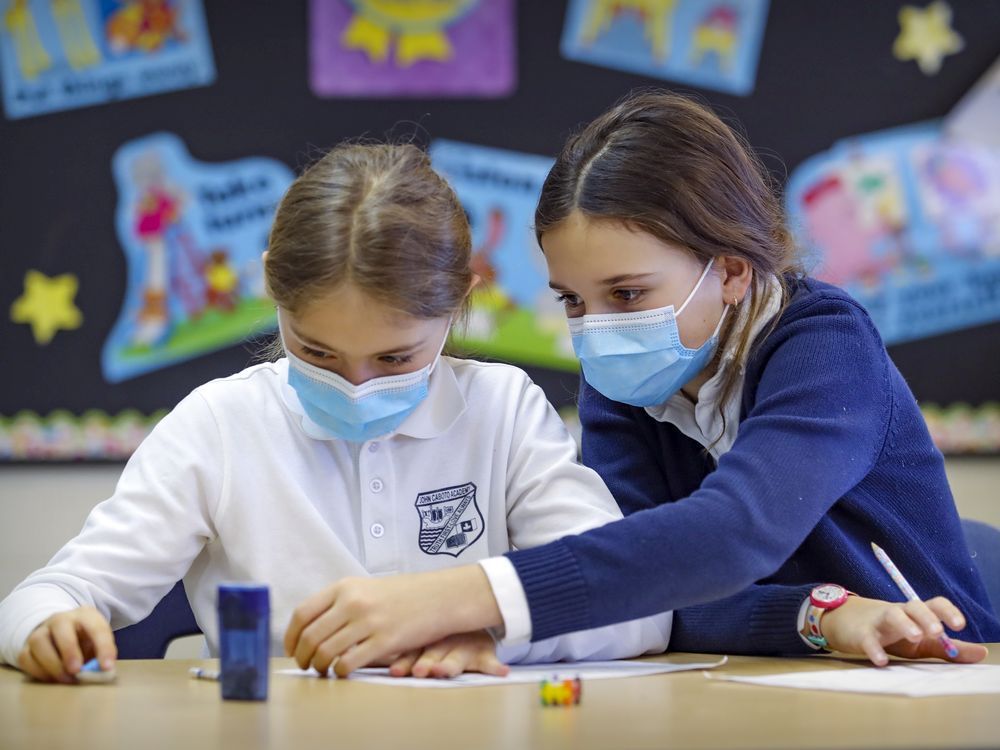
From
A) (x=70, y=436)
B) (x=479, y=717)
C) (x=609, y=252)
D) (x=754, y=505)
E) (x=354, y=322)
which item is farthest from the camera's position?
(x=70, y=436)

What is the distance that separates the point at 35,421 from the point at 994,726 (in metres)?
2.12

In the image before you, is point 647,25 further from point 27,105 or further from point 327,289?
point 327,289

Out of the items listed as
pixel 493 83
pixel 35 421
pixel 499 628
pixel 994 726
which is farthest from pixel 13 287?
pixel 994 726

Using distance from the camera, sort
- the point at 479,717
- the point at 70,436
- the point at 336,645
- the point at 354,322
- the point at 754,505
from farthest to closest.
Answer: the point at 70,436 → the point at 354,322 → the point at 754,505 → the point at 336,645 → the point at 479,717

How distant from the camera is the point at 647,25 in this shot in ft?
8.45

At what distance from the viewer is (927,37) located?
256 centimetres

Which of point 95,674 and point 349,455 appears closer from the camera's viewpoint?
point 95,674

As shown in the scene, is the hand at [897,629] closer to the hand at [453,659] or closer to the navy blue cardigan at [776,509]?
the navy blue cardigan at [776,509]

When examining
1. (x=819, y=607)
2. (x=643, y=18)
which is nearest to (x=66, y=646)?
(x=819, y=607)

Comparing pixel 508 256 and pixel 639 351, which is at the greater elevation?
pixel 639 351

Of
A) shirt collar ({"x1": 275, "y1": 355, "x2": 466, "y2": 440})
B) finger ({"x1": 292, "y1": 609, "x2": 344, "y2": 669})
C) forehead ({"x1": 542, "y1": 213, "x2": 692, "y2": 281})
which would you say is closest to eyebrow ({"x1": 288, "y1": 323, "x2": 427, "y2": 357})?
shirt collar ({"x1": 275, "y1": 355, "x2": 466, "y2": 440})

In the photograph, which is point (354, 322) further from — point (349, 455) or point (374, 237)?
point (349, 455)

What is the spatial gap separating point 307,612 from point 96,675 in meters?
0.21

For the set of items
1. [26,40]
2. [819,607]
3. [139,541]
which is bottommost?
[819,607]
